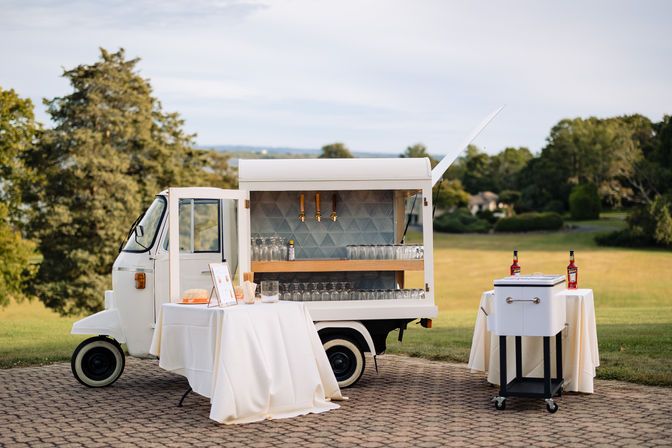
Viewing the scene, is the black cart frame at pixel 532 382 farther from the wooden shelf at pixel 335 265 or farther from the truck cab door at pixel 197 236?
the truck cab door at pixel 197 236

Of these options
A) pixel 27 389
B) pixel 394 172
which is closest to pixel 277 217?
pixel 394 172

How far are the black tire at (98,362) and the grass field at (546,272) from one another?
242 centimetres

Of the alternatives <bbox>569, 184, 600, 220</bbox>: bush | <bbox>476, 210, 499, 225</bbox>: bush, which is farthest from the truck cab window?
<bbox>569, 184, 600, 220</bbox>: bush

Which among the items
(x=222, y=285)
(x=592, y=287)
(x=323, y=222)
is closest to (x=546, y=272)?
(x=592, y=287)

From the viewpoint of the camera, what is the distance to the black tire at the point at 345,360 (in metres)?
8.15

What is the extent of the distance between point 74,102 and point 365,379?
2177cm

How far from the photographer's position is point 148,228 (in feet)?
27.2

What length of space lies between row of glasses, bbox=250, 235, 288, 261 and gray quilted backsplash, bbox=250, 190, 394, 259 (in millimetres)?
478

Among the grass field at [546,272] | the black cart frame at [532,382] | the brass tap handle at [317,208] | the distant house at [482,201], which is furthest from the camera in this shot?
the distant house at [482,201]

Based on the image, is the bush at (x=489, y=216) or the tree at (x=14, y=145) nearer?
the tree at (x=14, y=145)

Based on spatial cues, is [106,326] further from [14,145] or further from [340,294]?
[14,145]

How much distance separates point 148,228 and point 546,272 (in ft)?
98.9

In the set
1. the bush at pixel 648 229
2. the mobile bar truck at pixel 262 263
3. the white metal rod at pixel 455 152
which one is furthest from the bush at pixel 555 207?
the mobile bar truck at pixel 262 263

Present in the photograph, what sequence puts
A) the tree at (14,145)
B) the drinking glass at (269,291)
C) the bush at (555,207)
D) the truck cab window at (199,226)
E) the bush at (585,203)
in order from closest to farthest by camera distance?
1. the drinking glass at (269,291)
2. the truck cab window at (199,226)
3. the tree at (14,145)
4. the bush at (585,203)
5. the bush at (555,207)
